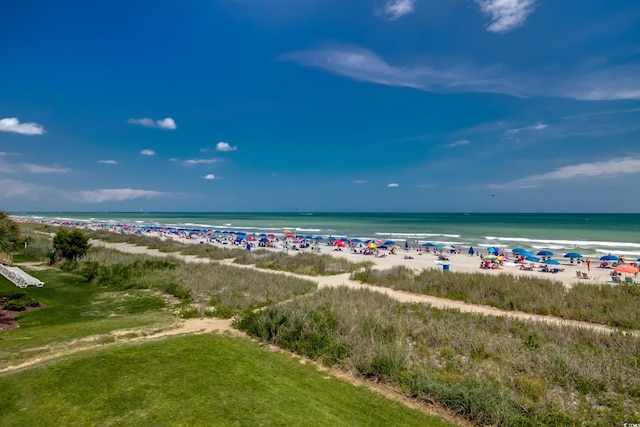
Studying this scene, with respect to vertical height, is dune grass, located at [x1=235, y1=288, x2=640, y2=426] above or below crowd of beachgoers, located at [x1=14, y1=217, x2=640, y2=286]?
above

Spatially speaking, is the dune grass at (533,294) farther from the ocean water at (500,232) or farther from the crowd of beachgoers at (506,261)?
the ocean water at (500,232)

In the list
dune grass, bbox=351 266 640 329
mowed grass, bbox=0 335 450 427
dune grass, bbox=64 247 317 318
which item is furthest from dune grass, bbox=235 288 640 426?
dune grass, bbox=351 266 640 329

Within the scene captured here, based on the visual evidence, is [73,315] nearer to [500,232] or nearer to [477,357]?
[477,357]

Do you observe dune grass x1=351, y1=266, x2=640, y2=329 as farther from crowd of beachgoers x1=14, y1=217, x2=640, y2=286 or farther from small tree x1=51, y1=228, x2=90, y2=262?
small tree x1=51, y1=228, x2=90, y2=262

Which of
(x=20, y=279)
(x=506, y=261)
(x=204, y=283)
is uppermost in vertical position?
(x=20, y=279)

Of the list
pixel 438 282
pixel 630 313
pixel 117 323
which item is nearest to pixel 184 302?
pixel 117 323

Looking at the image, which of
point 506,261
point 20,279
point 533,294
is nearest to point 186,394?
point 533,294
